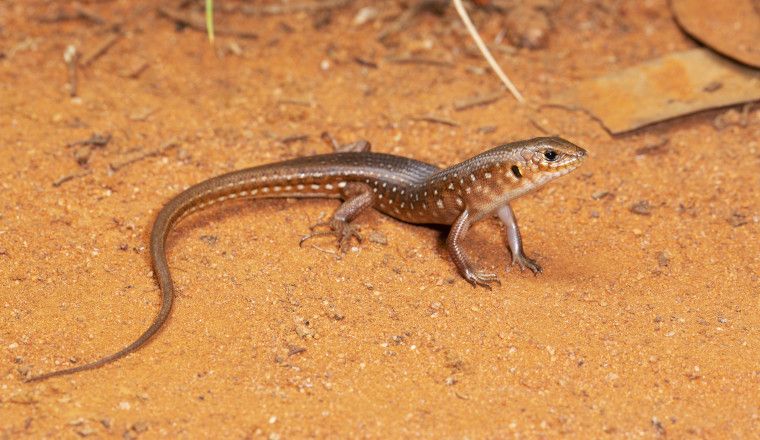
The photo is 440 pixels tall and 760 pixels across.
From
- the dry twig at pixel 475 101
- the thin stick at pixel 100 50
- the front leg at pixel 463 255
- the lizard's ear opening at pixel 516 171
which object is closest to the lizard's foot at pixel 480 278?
the front leg at pixel 463 255

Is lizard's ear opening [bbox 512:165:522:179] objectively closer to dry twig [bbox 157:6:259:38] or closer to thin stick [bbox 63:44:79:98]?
dry twig [bbox 157:6:259:38]

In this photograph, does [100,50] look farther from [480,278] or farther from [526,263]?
[526,263]

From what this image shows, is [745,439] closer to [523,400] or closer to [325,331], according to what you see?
[523,400]

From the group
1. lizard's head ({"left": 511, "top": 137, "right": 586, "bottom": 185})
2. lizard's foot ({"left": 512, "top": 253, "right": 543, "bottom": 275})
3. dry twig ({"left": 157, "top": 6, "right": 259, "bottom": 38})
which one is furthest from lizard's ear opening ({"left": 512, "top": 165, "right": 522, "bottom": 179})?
dry twig ({"left": 157, "top": 6, "right": 259, "bottom": 38})

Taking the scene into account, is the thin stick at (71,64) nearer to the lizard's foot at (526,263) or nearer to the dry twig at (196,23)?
the dry twig at (196,23)

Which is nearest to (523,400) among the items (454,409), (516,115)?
(454,409)

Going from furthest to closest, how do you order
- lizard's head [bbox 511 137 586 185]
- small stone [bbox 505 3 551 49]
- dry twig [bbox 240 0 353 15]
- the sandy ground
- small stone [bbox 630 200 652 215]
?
dry twig [bbox 240 0 353 15] < small stone [bbox 505 3 551 49] < small stone [bbox 630 200 652 215] < lizard's head [bbox 511 137 586 185] < the sandy ground
